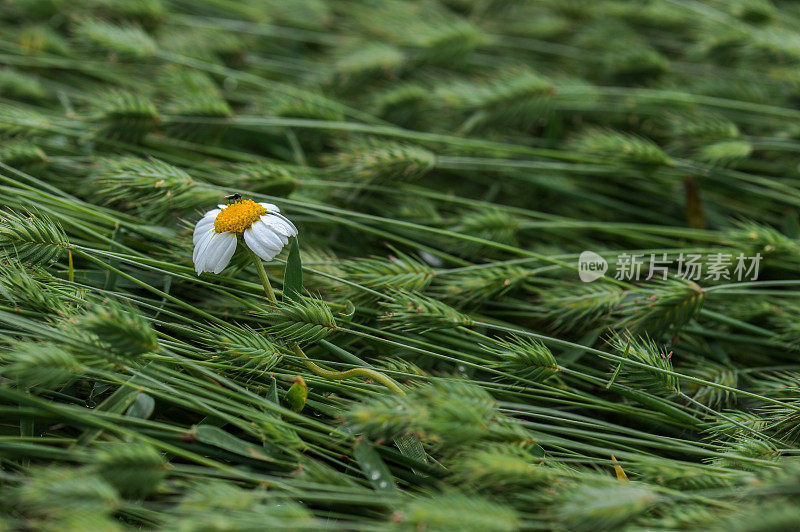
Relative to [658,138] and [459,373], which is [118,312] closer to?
[459,373]

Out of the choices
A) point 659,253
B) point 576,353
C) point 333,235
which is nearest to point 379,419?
point 576,353

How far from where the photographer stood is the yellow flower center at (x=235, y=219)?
100cm

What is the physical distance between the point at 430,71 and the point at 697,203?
0.85 metres

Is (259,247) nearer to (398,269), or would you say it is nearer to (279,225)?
(279,225)

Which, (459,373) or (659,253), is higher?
(659,253)

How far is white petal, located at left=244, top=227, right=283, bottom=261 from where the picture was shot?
3.26 ft

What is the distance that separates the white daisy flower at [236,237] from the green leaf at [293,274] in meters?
0.03

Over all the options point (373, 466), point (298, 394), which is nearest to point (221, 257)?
point (298, 394)

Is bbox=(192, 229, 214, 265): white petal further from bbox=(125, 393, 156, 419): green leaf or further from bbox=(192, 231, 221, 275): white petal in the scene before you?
bbox=(125, 393, 156, 419): green leaf

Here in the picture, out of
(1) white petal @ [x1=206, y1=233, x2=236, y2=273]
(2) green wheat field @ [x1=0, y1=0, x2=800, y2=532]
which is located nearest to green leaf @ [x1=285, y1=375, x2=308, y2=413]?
(2) green wheat field @ [x1=0, y1=0, x2=800, y2=532]

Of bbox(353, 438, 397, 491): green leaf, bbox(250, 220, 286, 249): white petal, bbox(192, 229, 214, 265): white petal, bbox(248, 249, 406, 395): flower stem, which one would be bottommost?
bbox(353, 438, 397, 491): green leaf

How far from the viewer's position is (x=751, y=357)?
128 cm

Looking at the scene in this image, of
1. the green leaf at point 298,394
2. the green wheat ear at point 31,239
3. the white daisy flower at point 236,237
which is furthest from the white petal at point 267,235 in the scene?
the green wheat ear at point 31,239

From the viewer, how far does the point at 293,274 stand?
1.04m
